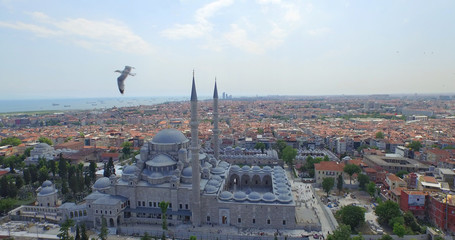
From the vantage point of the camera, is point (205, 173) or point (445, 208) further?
point (205, 173)

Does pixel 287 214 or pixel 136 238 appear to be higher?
pixel 287 214

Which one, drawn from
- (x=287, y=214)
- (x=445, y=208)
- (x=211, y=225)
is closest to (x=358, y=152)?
(x=445, y=208)

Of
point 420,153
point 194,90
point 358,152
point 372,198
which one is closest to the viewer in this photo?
point 194,90

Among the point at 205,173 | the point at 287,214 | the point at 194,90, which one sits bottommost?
the point at 287,214

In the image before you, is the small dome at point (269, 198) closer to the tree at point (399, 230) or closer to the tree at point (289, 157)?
the tree at point (399, 230)

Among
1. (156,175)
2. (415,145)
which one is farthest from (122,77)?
(415,145)

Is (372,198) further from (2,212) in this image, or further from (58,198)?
(2,212)
